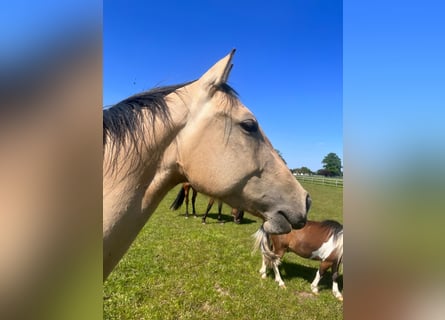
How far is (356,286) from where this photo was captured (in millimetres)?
573

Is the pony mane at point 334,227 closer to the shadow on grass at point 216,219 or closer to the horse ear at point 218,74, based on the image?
the horse ear at point 218,74

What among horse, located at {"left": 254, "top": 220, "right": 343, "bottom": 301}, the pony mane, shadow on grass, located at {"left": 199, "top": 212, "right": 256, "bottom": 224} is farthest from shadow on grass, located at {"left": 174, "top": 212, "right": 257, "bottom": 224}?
the pony mane

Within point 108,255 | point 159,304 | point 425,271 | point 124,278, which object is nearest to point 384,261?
point 425,271

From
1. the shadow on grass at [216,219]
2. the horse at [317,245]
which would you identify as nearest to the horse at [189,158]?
the horse at [317,245]

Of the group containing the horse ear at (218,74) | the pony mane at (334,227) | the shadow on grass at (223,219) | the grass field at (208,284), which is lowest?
the shadow on grass at (223,219)

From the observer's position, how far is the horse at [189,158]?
102 cm

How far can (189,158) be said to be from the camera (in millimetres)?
1164

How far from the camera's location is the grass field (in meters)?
3.02

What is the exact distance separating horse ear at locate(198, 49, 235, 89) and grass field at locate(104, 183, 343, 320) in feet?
5.18

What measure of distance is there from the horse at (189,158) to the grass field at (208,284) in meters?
1.21

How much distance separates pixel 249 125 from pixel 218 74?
26cm

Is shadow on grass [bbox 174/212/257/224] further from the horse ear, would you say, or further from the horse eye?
the horse ear

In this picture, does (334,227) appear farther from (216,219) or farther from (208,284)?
(216,219)

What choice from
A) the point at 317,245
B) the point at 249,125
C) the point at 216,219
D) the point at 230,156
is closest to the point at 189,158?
Result: the point at 230,156
